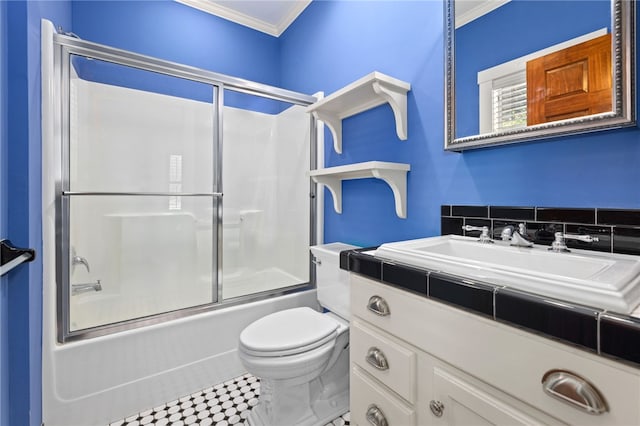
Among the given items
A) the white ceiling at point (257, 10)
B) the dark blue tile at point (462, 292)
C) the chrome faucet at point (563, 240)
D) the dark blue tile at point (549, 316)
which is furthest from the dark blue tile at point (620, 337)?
the white ceiling at point (257, 10)

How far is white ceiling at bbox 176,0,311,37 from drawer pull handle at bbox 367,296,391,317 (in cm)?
227

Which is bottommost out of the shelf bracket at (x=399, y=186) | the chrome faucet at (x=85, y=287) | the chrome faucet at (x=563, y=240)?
the chrome faucet at (x=85, y=287)

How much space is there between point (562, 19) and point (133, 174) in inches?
95.7

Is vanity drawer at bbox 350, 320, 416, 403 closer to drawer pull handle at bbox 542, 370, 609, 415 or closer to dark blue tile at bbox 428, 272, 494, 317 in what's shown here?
dark blue tile at bbox 428, 272, 494, 317

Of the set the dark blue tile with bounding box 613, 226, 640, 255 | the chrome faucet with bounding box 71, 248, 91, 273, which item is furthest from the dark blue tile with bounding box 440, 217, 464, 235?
the chrome faucet with bounding box 71, 248, 91, 273

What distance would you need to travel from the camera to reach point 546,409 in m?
0.55

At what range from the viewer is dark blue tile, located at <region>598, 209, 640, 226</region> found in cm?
79

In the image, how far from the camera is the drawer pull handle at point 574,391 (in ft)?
1.60

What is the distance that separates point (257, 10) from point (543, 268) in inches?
103

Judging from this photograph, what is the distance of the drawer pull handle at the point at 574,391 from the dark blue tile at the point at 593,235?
0.53m

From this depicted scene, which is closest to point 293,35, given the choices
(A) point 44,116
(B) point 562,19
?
(A) point 44,116

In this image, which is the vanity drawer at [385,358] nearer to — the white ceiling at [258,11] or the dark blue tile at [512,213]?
the dark blue tile at [512,213]

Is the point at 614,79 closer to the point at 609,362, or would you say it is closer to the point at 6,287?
the point at 609,362

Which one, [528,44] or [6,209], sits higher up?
[528,44]
